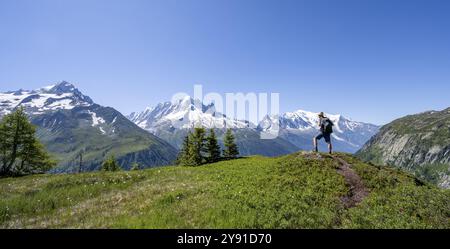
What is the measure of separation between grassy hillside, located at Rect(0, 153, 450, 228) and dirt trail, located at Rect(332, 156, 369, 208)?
169 millimetres

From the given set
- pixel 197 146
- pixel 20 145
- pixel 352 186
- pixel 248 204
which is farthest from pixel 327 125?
pixel 20 145

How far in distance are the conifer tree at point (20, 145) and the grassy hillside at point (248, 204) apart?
35.5 metres

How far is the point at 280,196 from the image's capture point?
51.5 ft

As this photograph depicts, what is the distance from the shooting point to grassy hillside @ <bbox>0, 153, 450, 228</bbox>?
12.0 meters

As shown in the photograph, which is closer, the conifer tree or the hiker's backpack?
the hiker's backpack

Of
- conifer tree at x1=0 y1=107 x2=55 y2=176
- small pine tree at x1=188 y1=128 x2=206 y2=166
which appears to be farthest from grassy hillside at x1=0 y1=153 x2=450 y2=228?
small pine tree at x1=188 y1=128 x2=206 y2=166

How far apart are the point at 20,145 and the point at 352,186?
193 ft

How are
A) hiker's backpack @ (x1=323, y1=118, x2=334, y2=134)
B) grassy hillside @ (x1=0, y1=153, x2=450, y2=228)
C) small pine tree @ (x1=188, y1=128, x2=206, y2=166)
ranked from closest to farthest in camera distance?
grassy hillside @ (x1=0, y1=153, x2=450, y2=228), hiker's backpack @ (x1=323, y1=118, x2=334, y2=134), small pine tree @ (x1=188, y1=128, x2=206, y2=166)

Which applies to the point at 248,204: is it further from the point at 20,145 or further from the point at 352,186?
the point at 20,145

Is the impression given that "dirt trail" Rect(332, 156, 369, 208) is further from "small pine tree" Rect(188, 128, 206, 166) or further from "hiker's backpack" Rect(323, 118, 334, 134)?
"small pine tree" Rect(188, 128, 206, 166)
